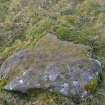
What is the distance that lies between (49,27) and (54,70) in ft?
5.46

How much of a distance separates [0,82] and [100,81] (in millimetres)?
1731

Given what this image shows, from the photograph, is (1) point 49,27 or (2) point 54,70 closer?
(2) point 54,70

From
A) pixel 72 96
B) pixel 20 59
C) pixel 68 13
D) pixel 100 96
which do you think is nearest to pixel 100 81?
pixel 100 96

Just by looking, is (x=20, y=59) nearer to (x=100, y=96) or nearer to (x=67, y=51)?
(x=67, y=51)

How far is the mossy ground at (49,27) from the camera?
4746mm

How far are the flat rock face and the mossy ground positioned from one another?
165 mm

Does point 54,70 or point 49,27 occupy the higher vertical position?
point 49,27

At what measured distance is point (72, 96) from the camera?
4.55 m

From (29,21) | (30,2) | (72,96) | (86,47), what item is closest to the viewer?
(72,96)

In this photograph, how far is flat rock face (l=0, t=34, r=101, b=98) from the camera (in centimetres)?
459

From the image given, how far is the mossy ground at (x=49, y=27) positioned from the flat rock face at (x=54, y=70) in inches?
6.5

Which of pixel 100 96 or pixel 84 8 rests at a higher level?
pixel 84 8

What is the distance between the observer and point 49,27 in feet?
20.2

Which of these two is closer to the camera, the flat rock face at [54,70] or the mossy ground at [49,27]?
the flat rock face at [54,70]
